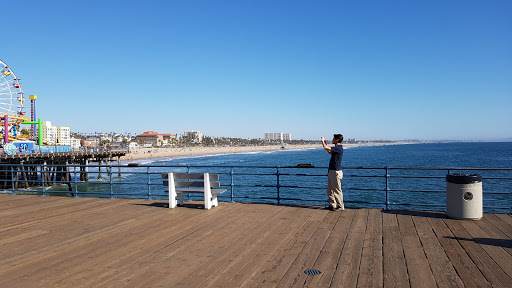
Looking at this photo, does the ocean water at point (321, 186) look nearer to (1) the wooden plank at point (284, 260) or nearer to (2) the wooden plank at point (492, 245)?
(2) the wooden plank at point (492, 245)

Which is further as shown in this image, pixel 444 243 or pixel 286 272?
pixel 444 243

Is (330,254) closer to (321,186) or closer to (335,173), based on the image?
(335,173)

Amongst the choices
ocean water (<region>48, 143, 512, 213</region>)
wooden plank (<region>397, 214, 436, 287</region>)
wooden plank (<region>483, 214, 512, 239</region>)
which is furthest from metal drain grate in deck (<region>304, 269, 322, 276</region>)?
wooden plank (<region>483, 214, 512, 239</region>)

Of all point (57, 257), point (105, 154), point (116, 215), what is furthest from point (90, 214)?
point (105, 154)

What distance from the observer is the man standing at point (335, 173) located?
7742 mm

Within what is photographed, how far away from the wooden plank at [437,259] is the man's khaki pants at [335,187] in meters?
1.74

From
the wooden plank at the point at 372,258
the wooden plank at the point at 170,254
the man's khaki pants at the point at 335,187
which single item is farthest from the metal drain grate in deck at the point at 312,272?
the man's khaki pants at the point at 335,187

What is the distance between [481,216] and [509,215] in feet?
3.10

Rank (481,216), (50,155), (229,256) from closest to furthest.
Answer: (229,256) < (481,216) < (50,155)

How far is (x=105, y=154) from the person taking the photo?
52.2m

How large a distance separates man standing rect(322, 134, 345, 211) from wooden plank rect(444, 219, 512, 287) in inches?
88.7

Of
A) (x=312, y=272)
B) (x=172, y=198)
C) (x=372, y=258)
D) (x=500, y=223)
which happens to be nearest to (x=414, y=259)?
(x=372, y=258)

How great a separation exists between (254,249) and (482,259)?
2.95m

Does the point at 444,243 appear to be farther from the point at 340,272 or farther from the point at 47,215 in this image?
the point at 47,215
